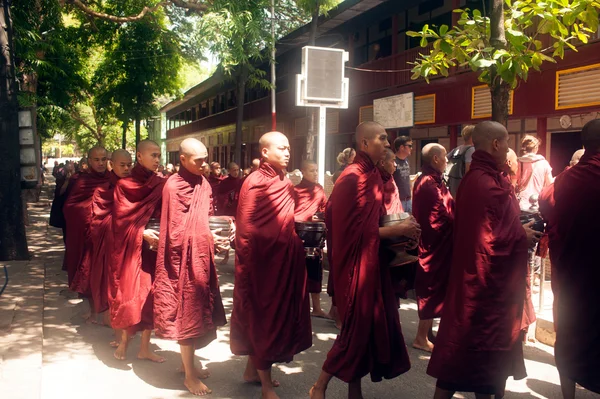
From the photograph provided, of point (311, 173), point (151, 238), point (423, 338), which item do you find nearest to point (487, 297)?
point (423, 338)

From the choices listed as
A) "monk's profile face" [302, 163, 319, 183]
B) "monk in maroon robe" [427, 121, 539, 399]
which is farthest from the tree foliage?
"monk's profile face" [302, 163, 319, 183]

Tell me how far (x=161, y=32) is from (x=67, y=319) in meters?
12.5

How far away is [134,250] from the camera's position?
5098 millimetres

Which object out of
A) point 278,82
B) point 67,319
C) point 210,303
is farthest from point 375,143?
point 278,82

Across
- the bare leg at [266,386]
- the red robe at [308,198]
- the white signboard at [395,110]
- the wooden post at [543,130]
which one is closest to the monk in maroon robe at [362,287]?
the bare leg at [266,386]

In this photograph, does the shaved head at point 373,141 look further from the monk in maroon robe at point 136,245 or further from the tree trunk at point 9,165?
the tree trunk at point 9,165

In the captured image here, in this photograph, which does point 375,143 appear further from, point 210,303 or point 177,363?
point 177,363

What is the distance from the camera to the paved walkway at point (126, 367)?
178 inches

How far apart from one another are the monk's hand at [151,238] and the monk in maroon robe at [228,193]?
6393mm

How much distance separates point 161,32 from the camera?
17.6 meters

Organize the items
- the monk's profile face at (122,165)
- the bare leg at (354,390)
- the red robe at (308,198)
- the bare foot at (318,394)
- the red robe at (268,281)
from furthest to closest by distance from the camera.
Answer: the red robe at (308,198) < the monk's profile face at (122,165) < the red robe at (268,281) < the bare foot at (318,394) < the bare leg at (354,390)

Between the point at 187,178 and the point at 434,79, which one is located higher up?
the point at 434,79


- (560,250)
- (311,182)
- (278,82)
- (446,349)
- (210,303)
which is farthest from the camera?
(278,82)

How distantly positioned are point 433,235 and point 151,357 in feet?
8.44
